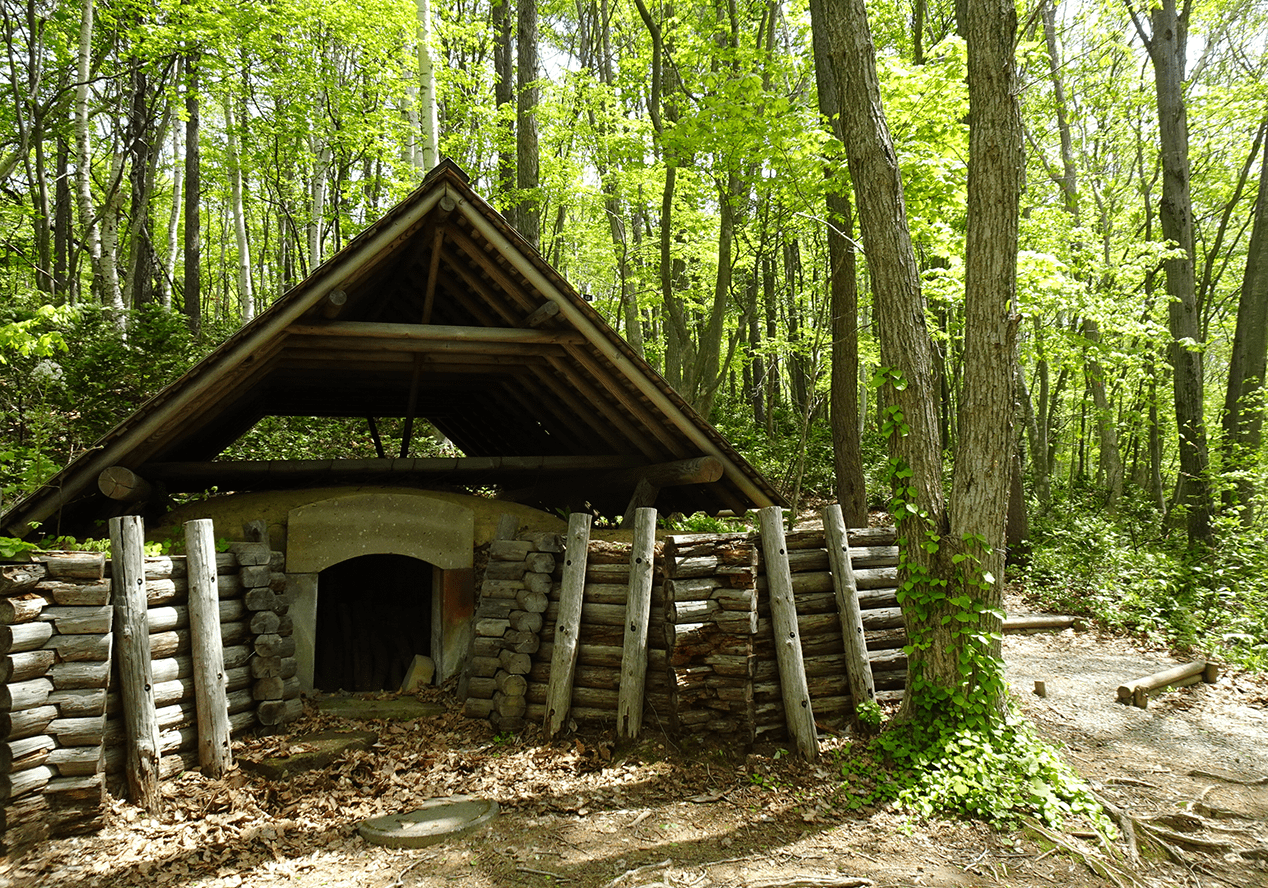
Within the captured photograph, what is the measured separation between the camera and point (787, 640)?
5684 millimetres

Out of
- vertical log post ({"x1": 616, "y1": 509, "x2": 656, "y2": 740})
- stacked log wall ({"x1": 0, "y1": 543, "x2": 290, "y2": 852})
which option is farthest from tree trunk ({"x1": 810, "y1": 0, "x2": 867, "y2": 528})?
stacked log wall ({"x1": 0, "y1": 543, "x2": 290, "y2": 852})

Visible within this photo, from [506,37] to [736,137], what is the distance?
28.3 ft

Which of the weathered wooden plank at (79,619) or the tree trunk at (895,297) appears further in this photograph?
the tree trunk at (895,297)

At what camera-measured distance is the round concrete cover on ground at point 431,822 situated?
4.50 meters

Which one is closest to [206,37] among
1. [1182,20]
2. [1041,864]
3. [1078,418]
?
[1041,864]

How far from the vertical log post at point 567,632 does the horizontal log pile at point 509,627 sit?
0.21 m

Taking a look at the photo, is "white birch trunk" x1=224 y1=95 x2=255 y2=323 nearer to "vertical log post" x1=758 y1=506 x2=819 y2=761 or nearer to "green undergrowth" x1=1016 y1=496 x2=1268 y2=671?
"vertical log post" x1=758 y1=506 x2=819 y2=761

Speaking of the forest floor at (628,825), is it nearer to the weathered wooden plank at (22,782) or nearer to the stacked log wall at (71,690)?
the stacked log wall at (71,690)

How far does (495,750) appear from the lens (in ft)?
18.7

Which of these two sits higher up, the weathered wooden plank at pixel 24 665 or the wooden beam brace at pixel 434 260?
the wooden beam brace at pixel 434 260

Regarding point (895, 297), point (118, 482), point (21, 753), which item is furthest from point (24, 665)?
point (895, 297)

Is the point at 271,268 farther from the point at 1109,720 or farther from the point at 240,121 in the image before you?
the point at 1109,720

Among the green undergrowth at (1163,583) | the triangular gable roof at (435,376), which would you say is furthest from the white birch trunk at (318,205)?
the green undergrowth at (1163,583)

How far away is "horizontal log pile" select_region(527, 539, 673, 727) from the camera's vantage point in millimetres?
5852
